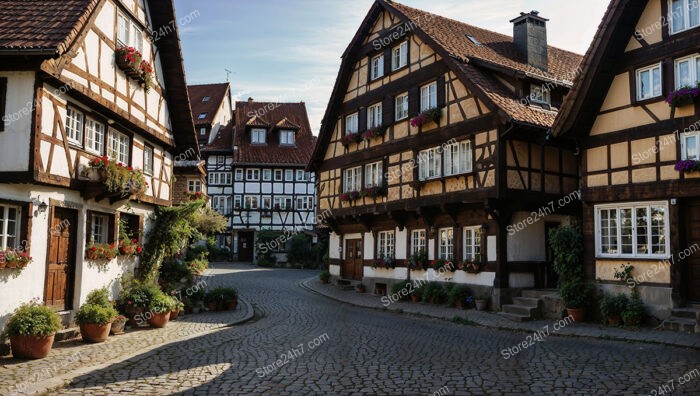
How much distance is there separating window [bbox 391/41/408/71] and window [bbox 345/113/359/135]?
3584 mm

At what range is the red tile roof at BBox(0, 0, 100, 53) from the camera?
459 inches

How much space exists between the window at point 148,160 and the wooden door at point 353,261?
40.0 ft

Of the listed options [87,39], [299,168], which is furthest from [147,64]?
[299,168]

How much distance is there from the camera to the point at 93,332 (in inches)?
502

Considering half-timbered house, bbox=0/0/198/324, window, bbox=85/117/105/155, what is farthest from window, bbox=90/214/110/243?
window, bbox=85/117/105/155

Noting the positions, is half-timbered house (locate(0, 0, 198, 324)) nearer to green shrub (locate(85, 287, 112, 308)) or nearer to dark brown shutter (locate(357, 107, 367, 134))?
green shrub (locate(85, 287, 112, 308))

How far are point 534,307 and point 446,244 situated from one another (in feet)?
17.1

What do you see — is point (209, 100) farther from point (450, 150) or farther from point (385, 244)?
point (450, 150)

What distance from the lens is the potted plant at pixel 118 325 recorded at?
45.7 ft

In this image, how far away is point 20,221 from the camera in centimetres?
1202

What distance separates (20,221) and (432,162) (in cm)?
1434

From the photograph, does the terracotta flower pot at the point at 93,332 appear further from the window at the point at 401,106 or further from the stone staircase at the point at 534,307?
the window at the point at 401,106

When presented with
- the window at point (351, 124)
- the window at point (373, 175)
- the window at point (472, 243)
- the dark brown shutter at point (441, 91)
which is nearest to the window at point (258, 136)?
the window at point (351, 124)

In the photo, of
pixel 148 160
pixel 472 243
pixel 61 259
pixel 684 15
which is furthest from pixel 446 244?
pixel 61 259
